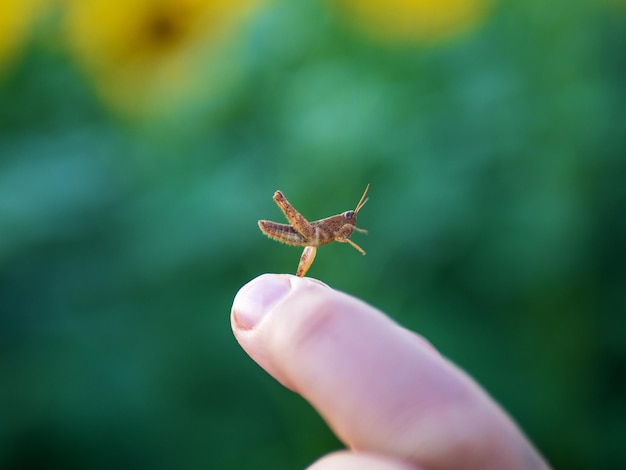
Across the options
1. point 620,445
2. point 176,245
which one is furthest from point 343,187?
point 620,445

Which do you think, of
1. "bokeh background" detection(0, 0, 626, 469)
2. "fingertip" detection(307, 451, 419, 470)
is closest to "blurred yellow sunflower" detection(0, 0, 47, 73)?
"bokeh background" detection(0, 0, 626, 469)

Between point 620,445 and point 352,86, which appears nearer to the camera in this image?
point 620,445

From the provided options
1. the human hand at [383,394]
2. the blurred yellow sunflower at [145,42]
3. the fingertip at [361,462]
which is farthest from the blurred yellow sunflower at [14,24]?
the fingertip at [361,462]

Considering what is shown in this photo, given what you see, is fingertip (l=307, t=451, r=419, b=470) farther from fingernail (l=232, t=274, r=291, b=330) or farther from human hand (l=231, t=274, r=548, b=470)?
fingernail (l=232, t=274, r=291, b=330)

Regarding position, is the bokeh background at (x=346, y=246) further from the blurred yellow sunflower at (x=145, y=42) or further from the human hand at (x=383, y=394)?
the human hand at (x=383, y=394)

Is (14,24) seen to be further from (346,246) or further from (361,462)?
(361,462)

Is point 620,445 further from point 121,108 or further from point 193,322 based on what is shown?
point 121,108
